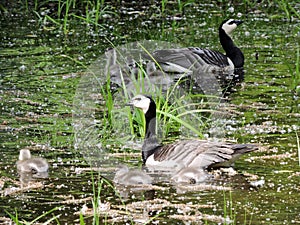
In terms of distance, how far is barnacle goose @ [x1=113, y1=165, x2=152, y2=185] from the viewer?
29.1 ft

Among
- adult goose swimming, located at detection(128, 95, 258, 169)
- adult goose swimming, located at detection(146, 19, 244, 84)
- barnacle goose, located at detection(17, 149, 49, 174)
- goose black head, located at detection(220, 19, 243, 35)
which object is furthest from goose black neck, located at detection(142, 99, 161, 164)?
goose black head, located at detection(220, 19, 243, 35)

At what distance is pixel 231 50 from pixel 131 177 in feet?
22.0

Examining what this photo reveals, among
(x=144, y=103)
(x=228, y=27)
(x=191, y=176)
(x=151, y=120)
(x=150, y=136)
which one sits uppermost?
(x=228, y=27)

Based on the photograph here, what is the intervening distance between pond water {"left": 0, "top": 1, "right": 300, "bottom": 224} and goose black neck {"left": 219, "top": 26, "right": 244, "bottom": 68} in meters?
0.25

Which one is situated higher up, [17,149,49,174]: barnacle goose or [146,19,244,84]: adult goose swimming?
[146,19,244,84]: adult goose swimming

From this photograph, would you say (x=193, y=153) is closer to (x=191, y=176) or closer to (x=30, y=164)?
(x=191, y=176)

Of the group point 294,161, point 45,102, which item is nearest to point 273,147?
point 294,161

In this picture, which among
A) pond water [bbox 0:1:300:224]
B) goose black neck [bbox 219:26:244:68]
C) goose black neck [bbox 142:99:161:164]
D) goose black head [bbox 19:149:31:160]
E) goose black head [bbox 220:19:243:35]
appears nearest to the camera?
pond water [bbox 0:1:300:224]

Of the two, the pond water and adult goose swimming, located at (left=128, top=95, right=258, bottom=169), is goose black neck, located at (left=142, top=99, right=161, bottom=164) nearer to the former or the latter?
adult goose swimming, located at (left=128, top=95, right=258, bottom=169)

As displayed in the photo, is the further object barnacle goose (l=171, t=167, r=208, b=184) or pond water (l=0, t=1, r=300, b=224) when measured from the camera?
barnacle goose (l=171, t=167, r=208, b=184)

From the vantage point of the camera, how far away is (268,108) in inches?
476

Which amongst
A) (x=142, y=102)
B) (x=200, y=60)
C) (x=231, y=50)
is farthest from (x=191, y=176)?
(x=231, y=50)

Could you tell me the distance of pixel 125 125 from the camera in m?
11.2

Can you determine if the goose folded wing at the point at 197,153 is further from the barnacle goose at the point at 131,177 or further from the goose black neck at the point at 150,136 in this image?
the barnacle goose at the point at 131,177
